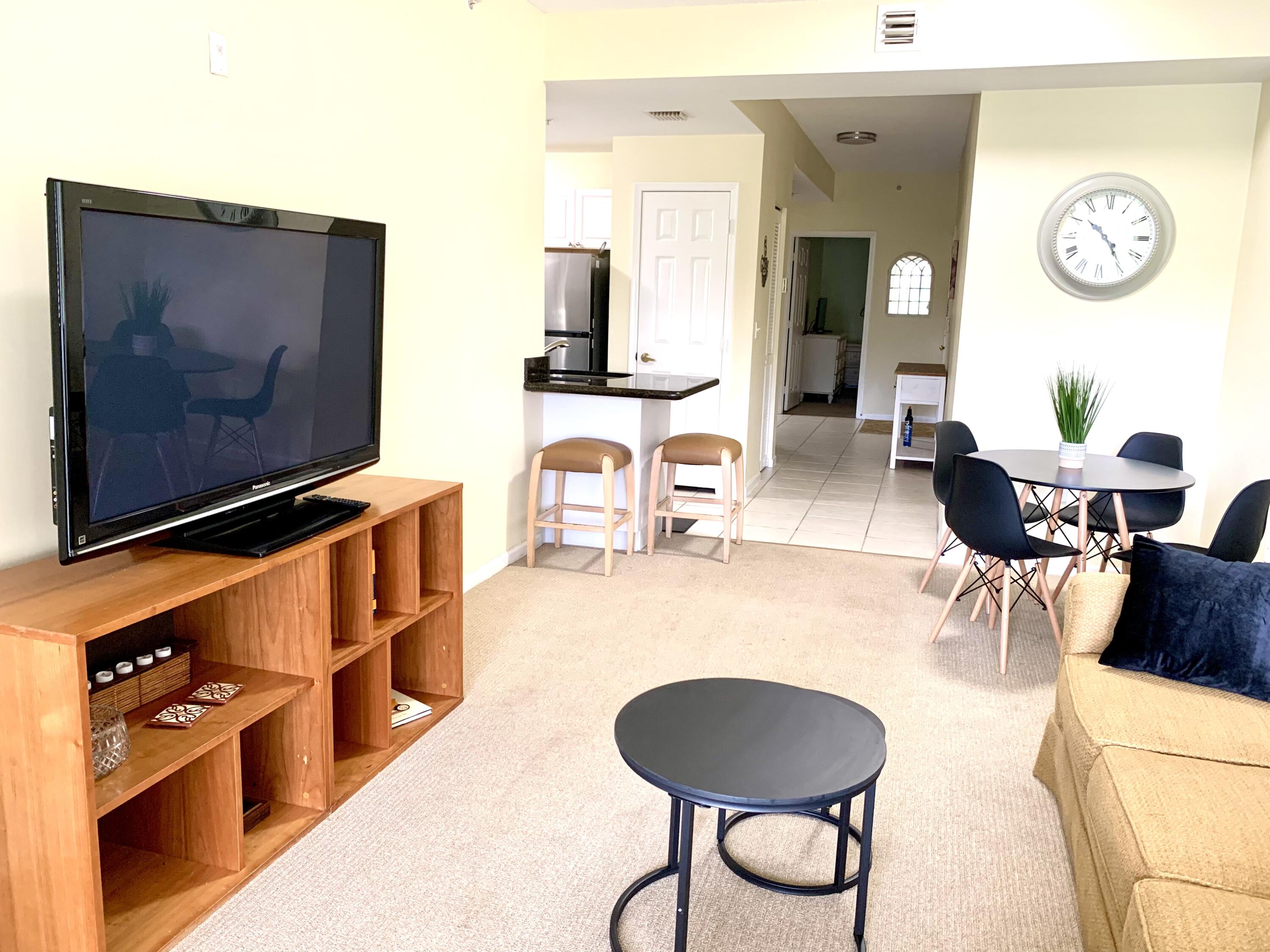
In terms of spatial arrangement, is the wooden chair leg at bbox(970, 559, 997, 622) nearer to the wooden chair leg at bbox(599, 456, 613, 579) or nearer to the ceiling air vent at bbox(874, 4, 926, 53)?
the wooden chair leg at bbox(599, 456, 613, 579)

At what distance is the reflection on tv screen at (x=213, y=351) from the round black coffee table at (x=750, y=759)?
107cm

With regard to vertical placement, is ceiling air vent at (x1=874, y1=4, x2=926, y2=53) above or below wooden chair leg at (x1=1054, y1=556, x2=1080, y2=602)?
above

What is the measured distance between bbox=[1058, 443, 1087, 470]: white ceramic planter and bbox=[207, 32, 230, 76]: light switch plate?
318cm

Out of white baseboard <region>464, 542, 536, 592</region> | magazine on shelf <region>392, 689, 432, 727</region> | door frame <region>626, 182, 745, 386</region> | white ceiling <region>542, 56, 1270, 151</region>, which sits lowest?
magazine on shelf <region>392, 689, 432, 727</region>

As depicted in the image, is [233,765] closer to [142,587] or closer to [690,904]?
[142,587]

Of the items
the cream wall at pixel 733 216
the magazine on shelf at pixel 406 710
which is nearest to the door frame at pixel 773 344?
the cream wall at pixel 733 216

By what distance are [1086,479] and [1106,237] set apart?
1.61 meters

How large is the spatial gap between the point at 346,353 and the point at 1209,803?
7.27 feet

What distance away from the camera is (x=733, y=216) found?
6.17 meters

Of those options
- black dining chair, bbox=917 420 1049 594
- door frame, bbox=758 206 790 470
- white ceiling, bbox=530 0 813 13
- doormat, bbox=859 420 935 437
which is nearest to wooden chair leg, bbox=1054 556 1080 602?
black dining chair, bbox=917 420 1049 594

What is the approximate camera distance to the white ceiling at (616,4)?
13.8 feet

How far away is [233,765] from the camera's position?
2025mm

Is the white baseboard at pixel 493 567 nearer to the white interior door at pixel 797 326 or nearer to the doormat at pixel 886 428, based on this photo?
the doormat at pixel 886 428

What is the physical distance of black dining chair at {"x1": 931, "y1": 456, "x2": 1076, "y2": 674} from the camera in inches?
132
